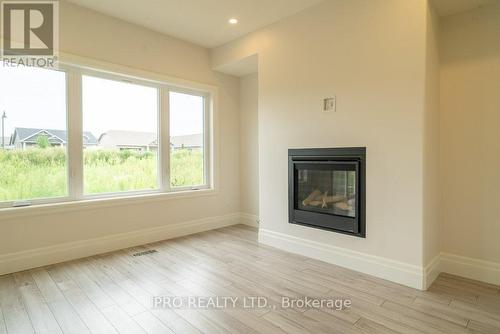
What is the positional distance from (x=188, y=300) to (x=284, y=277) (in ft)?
3.16

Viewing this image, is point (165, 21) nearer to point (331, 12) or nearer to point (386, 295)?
point (331, 12)

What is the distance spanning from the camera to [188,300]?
231cm

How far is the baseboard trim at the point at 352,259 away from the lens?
2553mm

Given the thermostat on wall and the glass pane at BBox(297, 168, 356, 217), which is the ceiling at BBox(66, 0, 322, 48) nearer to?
the thermostat on wall

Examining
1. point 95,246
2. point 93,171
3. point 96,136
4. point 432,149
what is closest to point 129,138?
point 96,136

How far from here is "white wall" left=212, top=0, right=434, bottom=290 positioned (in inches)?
100

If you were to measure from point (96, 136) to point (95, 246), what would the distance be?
1377mm

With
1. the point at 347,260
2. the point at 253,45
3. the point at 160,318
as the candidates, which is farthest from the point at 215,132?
the point at 160,318

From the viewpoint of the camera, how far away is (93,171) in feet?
11.6

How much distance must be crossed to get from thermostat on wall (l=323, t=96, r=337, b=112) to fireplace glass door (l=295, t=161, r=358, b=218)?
60cm

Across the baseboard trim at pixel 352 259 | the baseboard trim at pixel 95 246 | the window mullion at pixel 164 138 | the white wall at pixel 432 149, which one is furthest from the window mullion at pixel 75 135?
the white wall at pixel 432 149

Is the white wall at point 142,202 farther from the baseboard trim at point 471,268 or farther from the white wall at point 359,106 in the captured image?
the baseboard trim at point 471,268


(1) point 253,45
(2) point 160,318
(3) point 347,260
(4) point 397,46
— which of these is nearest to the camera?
(2) point 160,318

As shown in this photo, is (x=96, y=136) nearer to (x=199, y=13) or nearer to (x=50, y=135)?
(x=50, y=135)
